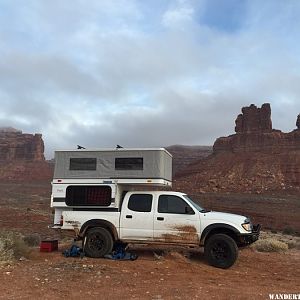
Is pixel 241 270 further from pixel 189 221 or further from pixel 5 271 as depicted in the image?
pixel 5 271

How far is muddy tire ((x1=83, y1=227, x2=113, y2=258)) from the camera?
1110 centimetres

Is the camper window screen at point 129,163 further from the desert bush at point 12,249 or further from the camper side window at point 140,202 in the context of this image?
the desert bush at point 12,249

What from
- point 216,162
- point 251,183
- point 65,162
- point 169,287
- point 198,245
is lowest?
point 169,287

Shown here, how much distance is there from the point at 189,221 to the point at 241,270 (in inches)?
64.8

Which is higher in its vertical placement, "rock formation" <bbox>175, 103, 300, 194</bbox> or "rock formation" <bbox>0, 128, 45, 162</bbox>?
"rock formation" <bbox>0, 128, 45, 162</bbox>

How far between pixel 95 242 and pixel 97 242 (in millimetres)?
56

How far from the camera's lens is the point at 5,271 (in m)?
9.16

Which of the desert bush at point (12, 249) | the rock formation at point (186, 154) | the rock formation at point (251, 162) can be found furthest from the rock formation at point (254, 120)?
the desert bush at point (12, 249)

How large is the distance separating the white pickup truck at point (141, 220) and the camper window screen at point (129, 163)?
337mm

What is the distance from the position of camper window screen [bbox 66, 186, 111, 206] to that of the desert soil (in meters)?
1.44

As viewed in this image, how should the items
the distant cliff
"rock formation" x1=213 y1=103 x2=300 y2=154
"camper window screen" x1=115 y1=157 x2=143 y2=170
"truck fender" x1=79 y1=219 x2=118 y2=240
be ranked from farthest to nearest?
the distant cliff < "rock formation" x1=213 y1=103 x2=300 y2=154 < "truck fender" x1=79 y1=219 x2=118 y2=240 < "camper window screen" x1=115 y1=157 x2=143 y2=170

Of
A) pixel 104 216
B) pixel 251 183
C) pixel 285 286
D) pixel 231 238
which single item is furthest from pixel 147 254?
pixel 251 183

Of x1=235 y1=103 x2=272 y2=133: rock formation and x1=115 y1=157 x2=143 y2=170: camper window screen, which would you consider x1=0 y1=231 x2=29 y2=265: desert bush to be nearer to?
x1=115 y1=157 x2=143 y2=170: camper window screen

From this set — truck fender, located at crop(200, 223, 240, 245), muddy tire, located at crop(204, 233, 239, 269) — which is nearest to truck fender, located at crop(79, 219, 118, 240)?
truck fender, located at crop(200, 223, 240, 245)
